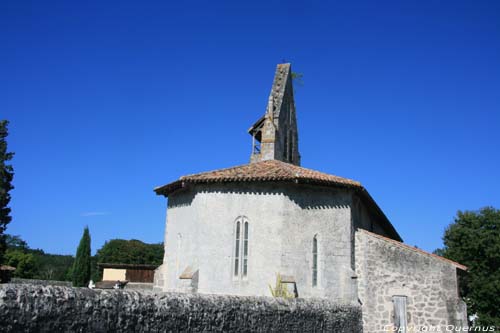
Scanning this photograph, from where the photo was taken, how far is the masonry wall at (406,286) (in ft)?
51.1

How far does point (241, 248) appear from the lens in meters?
15.8

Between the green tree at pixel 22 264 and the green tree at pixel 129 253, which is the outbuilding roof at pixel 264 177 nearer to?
the green tree at pixel 129 253

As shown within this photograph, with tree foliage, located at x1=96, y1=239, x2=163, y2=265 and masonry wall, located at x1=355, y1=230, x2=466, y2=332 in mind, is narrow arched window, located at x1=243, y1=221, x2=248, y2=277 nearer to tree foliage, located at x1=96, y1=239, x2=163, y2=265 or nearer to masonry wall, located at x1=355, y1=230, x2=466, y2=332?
masonry wall, located at x1=355, y1=230, x2=466, y2=332

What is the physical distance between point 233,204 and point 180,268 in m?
3.41

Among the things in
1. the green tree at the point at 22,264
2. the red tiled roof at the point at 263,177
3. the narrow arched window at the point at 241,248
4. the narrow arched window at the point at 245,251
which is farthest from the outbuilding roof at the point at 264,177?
the green tree at the point at 22,264

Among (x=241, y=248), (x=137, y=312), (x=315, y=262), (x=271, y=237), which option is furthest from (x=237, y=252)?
(x=137, y=312)

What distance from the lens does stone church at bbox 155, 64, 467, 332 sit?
15484 mm

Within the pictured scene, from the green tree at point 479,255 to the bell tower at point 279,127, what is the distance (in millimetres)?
9857

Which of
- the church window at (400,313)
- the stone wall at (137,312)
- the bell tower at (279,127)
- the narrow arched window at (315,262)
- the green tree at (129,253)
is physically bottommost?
the church window at (400,313)

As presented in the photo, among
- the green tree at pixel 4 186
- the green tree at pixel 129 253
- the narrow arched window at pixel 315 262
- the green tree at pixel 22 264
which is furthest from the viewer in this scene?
the green tree at pixel 129 253

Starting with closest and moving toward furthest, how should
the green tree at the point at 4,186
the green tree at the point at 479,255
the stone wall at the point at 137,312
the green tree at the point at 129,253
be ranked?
the stone wall at the point at 137,312 < the green tree at the point at 479,255 < the green tree at the point at 4,186 < the green tree at the point at 129,253

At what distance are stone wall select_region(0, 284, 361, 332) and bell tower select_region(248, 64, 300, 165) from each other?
13260 millimetres

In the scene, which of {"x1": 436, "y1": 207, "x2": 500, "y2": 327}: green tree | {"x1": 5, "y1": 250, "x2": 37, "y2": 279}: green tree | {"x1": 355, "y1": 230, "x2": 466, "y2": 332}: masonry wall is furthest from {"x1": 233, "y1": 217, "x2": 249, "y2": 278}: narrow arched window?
{"x1": 5, "y1": 250, "x2": 37, "y2": 279}: green tree

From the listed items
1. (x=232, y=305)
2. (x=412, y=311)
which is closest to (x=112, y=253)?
(x=412, y=311)
